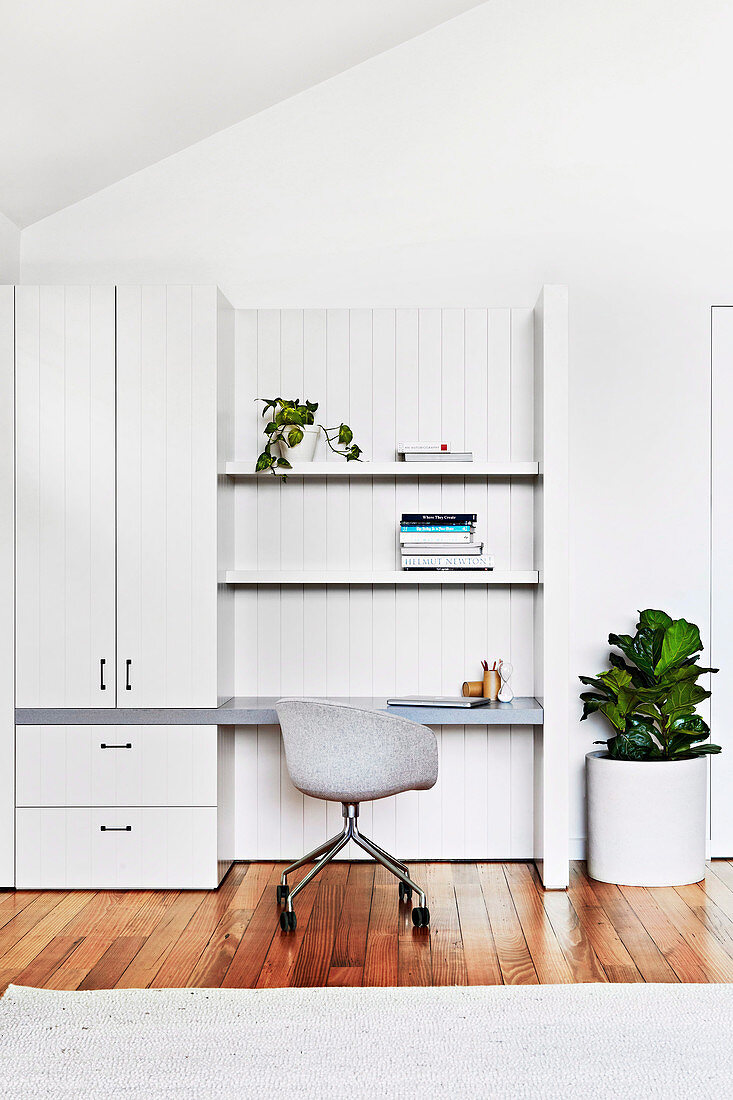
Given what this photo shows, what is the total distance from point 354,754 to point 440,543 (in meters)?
1.03

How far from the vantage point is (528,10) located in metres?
4.28

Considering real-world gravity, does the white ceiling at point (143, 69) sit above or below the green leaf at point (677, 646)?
above

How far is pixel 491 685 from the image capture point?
4.03 m

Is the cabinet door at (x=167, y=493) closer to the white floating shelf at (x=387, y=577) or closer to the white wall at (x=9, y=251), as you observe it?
the white floating shelf at (x=387, y=577)

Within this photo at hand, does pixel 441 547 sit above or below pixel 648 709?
above

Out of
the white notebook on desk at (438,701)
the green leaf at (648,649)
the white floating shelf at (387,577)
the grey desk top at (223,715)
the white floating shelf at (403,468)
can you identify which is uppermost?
the white floating shelf at (403,468)

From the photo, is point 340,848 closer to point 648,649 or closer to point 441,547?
point 441,547

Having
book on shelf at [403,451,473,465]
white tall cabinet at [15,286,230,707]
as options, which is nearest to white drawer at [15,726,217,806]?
white tall cabinet at [15,286,230,707]

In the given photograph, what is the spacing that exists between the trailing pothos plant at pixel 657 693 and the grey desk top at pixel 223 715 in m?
0.34

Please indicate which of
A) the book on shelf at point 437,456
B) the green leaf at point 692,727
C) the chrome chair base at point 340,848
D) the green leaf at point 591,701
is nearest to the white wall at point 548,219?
the green leaf at point 591,701

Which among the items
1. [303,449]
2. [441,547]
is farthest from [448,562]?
[303,449]

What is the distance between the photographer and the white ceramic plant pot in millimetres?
4012

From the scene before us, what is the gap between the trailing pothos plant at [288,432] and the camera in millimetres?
3932

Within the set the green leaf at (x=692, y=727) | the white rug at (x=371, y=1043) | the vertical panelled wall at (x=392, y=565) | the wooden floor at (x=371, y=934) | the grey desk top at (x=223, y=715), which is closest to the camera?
the white rug at (x=371, y=1043)
